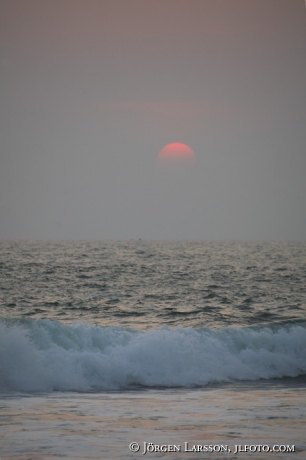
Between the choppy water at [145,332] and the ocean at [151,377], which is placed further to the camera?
the choppy water at [145,332]

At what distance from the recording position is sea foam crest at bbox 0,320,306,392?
16.5m

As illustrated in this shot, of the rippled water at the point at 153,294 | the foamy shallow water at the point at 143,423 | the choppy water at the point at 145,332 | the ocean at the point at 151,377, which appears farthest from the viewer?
the rippled water at the point at 153,294

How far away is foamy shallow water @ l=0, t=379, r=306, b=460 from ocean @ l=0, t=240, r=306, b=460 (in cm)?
2

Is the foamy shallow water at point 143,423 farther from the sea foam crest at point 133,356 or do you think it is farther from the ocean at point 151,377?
the sea foam crest at point 133,356

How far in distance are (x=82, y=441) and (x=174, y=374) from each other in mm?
7402

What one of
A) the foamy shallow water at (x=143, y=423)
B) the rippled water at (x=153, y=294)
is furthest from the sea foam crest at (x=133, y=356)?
the rippled water at (x=153, y=294)

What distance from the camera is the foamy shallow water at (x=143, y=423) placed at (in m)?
9.92

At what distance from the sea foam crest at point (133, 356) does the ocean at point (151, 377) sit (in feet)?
0.12

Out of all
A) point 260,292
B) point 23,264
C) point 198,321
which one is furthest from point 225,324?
point 23,264

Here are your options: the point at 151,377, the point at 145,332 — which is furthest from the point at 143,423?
the point at 145,332

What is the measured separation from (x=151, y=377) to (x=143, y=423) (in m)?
5.83

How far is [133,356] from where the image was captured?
60.5 feet

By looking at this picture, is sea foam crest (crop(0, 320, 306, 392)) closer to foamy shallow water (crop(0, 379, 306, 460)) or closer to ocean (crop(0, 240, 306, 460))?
ocean (crop(0, 240, 306, 460))

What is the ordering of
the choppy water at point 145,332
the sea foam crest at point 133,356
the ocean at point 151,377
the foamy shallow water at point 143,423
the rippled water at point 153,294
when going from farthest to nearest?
the rippled water at point 153,294, the choppy water at point 145,332, the sea foam crest at point 133,356, the ocean at point 151,377, the foamy shallow water at point 143,423
